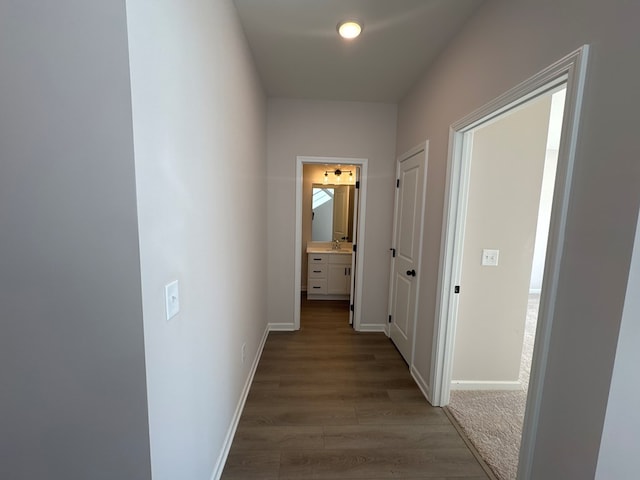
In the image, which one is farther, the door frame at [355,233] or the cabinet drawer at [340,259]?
the cabinet drawer at [340,259]

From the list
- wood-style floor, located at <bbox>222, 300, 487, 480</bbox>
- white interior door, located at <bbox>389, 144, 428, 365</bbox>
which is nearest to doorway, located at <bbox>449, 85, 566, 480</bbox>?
wood-style floor, located at <bbox>222, 300, 487, 480</bbox>

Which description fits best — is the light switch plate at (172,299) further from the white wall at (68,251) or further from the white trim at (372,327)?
the white trim at (372,327)

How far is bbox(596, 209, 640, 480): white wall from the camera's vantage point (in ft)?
2.74

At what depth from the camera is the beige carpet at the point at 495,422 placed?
164 cm

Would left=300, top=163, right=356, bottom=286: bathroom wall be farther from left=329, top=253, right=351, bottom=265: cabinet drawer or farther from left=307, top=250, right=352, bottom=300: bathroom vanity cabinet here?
left=329, top=253, right=351, bottom=265: cabinet drawer

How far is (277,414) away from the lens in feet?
6.40

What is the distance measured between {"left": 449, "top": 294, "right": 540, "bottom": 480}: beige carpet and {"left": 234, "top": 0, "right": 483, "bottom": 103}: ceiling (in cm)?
269

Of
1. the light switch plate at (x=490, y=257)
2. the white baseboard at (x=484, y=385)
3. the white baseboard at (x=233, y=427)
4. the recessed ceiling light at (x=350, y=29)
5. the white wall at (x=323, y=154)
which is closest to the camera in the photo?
the white baseboard at (x=233, y=427)

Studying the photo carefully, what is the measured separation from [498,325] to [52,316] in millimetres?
2675

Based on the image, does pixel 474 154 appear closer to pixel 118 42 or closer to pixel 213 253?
pixel 213 253

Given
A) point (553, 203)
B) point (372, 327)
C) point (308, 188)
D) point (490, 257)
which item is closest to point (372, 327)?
point (372, 327)

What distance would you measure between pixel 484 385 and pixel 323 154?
271 centimetres

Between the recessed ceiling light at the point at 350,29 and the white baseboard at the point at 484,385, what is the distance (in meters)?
2.77

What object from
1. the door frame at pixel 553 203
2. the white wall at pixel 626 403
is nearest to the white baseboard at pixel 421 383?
the door frame at pixel 553 203
